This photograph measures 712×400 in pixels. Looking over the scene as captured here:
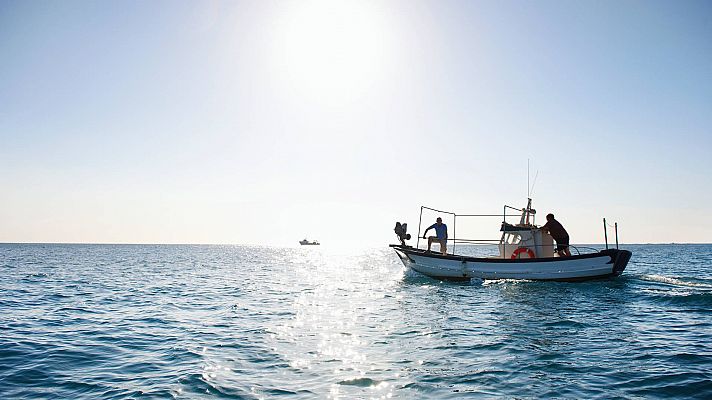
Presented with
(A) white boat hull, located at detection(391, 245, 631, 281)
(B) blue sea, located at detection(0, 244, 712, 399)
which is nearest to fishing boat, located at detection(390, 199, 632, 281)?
(A) white boat hull, located at detection(391, 245, 631, 281)

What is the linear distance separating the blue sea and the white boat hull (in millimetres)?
3073

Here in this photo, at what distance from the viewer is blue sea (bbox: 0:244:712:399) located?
25.1 feet

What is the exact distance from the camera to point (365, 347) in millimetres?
10570

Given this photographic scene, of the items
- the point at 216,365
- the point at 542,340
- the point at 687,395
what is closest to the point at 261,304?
the point at 216,365

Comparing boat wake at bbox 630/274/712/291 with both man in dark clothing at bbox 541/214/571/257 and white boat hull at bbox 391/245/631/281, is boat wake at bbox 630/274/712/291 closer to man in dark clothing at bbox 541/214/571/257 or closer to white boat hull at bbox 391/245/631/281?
white boat hull at bbox 391/245/631/281

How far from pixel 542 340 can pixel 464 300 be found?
24.4ft

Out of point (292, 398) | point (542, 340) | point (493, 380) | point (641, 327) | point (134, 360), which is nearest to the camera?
point (292, 398)

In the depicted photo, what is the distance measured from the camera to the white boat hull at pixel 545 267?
2278cm

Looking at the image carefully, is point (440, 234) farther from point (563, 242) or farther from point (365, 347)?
point (365, 347)

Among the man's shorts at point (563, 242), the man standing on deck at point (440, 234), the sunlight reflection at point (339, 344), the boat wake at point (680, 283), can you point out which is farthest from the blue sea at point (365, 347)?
the man standing on deck at point (440, 234)

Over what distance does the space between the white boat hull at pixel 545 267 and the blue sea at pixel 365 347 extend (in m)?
3.07

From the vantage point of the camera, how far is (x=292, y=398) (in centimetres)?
709

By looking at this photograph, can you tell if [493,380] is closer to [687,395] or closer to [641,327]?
[687,395]

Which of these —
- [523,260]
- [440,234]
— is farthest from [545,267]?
[440,234]
